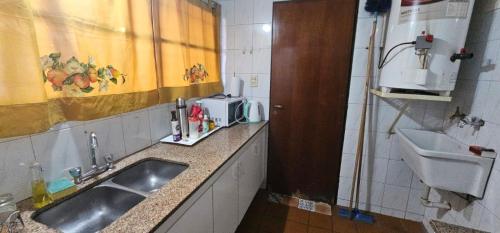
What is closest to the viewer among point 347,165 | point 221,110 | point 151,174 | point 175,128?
point 151,174

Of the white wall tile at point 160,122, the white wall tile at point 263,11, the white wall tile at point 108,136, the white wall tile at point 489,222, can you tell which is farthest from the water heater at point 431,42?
the white wall tile at point 108,136

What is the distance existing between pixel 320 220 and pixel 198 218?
1.36 metres

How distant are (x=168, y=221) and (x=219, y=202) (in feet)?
1.54

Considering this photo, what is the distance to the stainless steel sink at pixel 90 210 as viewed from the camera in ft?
2.89

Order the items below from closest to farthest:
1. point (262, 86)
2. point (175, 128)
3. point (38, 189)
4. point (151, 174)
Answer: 1. point (38, 189)
2. point (151, 174)
3. point (175, 128)
4. point (262, 86)

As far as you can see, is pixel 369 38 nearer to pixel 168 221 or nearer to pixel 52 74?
pixel 168 221

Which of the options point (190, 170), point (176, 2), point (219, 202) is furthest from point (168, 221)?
point (176, 2)

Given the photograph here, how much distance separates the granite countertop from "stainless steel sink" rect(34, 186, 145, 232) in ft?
0.20

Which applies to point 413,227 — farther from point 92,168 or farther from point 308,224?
point 92,168

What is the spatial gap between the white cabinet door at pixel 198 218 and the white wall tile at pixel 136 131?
2.09 feet

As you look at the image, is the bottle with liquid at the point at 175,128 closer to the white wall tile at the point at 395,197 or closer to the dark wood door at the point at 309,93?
the dark wood door at the point at 309,93

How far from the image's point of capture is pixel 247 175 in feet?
5.66

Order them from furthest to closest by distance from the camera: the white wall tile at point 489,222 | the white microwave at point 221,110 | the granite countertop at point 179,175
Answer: the white microwave at point 221,110, the white wall tile at point 489,222, the granite countertop at point 179,175

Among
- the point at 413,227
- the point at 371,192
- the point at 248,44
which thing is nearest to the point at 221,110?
the point at 248,44
